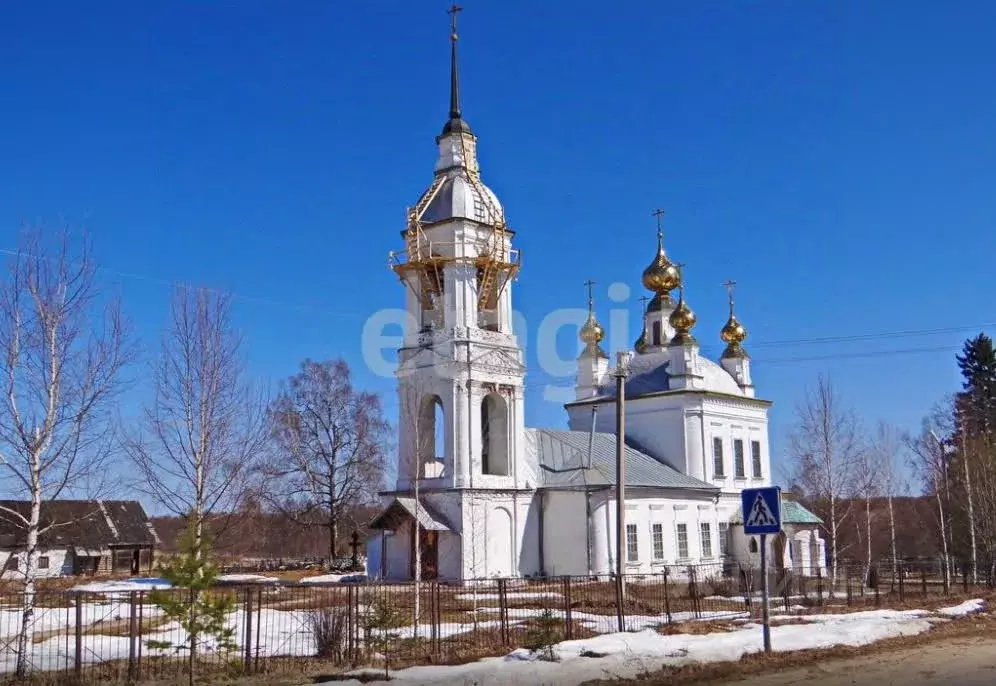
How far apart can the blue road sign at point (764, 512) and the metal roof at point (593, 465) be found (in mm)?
18747

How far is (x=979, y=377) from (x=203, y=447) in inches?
2430

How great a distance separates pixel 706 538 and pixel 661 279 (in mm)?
13523

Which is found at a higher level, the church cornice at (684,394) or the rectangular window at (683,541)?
the church cornice at (684,394)

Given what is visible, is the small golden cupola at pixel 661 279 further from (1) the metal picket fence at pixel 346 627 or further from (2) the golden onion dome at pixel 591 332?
(1) the metal picket fence at pixel 346 627

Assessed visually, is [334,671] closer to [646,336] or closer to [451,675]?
[451,675]

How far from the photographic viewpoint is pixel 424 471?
3291 cm

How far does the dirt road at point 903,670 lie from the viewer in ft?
41.9

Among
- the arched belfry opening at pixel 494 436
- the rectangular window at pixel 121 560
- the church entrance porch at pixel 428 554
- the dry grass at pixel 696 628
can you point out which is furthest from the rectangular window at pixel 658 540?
the rectangular window at pixel 121 560

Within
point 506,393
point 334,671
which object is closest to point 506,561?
point 506,393

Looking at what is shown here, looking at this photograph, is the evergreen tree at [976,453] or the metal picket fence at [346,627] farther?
the evergreen tree at [976,453]

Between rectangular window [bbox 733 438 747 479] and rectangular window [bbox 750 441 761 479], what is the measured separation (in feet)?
2.79

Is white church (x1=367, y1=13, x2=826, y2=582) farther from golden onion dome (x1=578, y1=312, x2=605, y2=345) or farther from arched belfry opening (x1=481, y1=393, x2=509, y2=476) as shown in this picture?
golden onion dome (x1=578, y1=312, x2=605, y2=345)

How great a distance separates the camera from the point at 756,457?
4500cm

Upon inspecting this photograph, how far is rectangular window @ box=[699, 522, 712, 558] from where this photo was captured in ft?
128
